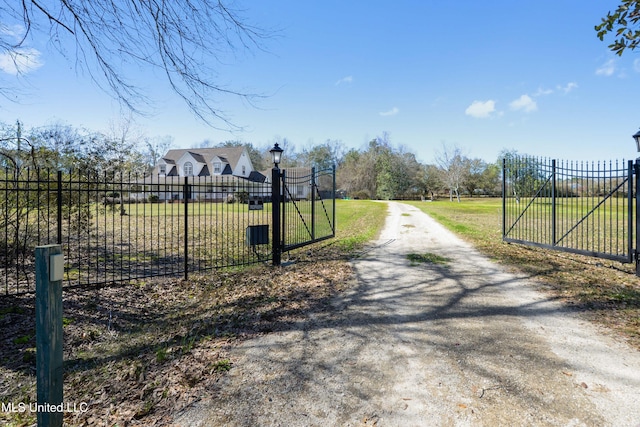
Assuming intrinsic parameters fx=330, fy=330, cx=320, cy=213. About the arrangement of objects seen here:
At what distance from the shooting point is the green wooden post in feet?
7.25

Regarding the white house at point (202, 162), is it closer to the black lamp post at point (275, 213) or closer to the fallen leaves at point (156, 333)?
the black lamp post at point (275, 213)

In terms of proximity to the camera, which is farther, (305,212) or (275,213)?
(305,212)

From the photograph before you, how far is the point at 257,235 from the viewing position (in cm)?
770

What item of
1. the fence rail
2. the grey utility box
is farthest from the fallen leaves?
the grey utility box

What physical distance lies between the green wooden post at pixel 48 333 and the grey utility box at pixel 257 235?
526 cm

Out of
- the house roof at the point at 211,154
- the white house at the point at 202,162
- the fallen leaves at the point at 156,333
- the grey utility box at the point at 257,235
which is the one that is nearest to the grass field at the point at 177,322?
the fallen leaves at the point at 156,333

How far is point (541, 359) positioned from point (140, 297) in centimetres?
567

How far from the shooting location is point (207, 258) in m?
8.49

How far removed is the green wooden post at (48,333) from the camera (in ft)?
7.25

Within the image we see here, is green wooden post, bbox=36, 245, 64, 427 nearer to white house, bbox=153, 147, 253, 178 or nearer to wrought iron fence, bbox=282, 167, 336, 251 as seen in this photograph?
wrought iron fence, bbox=282, 167, 336, 251

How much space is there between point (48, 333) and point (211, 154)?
4718 cm

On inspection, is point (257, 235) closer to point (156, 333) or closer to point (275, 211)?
point (275, 211)

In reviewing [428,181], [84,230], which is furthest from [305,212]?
[428,181]

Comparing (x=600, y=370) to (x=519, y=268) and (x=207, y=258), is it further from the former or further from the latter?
(x=207, y=258)
